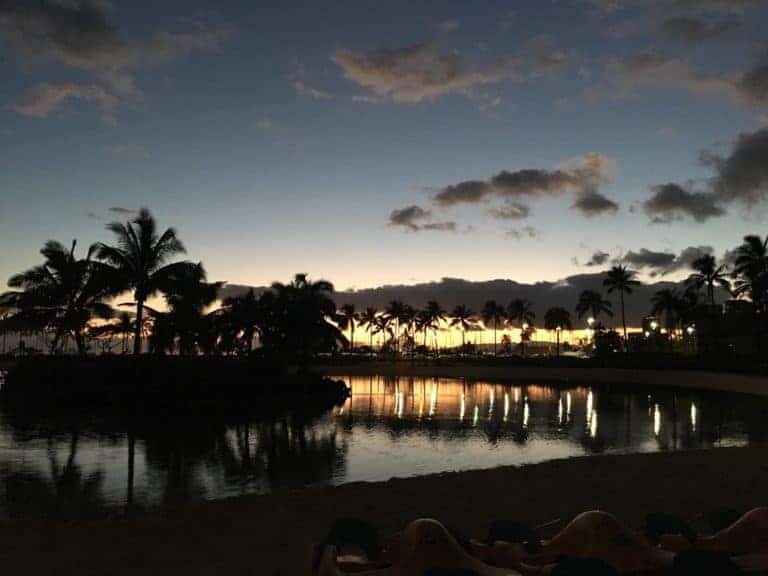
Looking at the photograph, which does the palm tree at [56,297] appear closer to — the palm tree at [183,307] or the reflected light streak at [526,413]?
the palm tree at [183,307]

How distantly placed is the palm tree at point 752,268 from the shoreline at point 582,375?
1001 cm

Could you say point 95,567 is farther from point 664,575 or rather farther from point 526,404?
point 526,404

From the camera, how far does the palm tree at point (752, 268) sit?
2094 inches

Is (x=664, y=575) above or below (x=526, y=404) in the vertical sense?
above

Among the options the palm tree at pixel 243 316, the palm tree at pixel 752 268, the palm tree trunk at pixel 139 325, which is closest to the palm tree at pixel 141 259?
the palm tree trunk at pixel 139 325

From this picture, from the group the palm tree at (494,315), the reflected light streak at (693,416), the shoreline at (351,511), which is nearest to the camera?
the shoreline at (351,511)

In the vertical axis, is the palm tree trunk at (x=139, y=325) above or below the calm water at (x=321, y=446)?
above

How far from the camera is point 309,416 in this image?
30.0 meters

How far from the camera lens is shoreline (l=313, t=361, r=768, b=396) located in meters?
43.2

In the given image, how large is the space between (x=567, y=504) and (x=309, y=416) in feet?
70.2

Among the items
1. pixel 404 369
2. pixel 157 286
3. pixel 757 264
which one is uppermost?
pixel 757 264

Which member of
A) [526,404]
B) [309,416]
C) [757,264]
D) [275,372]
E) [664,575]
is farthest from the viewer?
[757,264]

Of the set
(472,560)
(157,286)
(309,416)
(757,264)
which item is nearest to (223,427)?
(309,416)

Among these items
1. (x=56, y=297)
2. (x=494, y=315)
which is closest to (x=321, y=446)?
(x=56, y=297)
